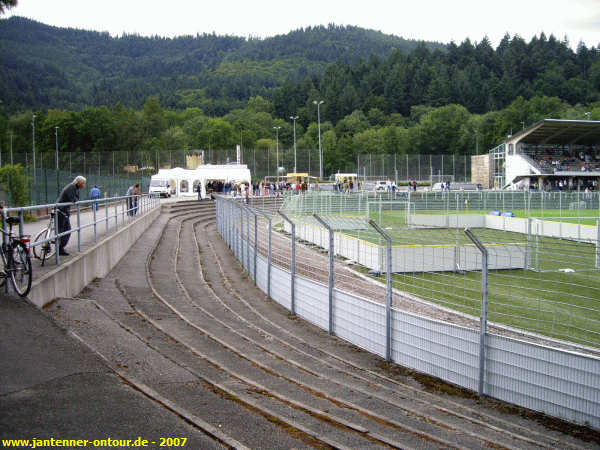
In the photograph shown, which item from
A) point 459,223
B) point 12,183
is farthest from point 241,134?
point 12,183

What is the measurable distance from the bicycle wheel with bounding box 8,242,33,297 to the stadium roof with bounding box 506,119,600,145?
6512 cm

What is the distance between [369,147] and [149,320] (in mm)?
109490

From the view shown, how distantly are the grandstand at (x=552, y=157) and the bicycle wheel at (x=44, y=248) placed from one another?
2444 inches

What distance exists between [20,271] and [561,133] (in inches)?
2810

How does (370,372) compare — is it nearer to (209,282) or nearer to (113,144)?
(209,282)

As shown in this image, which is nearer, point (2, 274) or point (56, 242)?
point (2, 274)

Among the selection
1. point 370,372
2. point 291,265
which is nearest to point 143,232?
point 291,265

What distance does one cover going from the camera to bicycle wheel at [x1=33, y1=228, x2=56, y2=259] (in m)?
10.2

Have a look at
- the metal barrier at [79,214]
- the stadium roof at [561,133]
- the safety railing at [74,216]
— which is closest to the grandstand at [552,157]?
the stadium roof at [561,133]

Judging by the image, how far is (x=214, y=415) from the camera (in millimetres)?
5543

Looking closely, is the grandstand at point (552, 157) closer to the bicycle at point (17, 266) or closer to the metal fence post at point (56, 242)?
the metal fence post at point (56, 242)

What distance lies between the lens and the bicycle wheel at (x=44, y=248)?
10.2m

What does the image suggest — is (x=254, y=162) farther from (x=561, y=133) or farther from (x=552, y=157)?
(x=561, y=133)

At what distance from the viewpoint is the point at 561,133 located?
230ft
